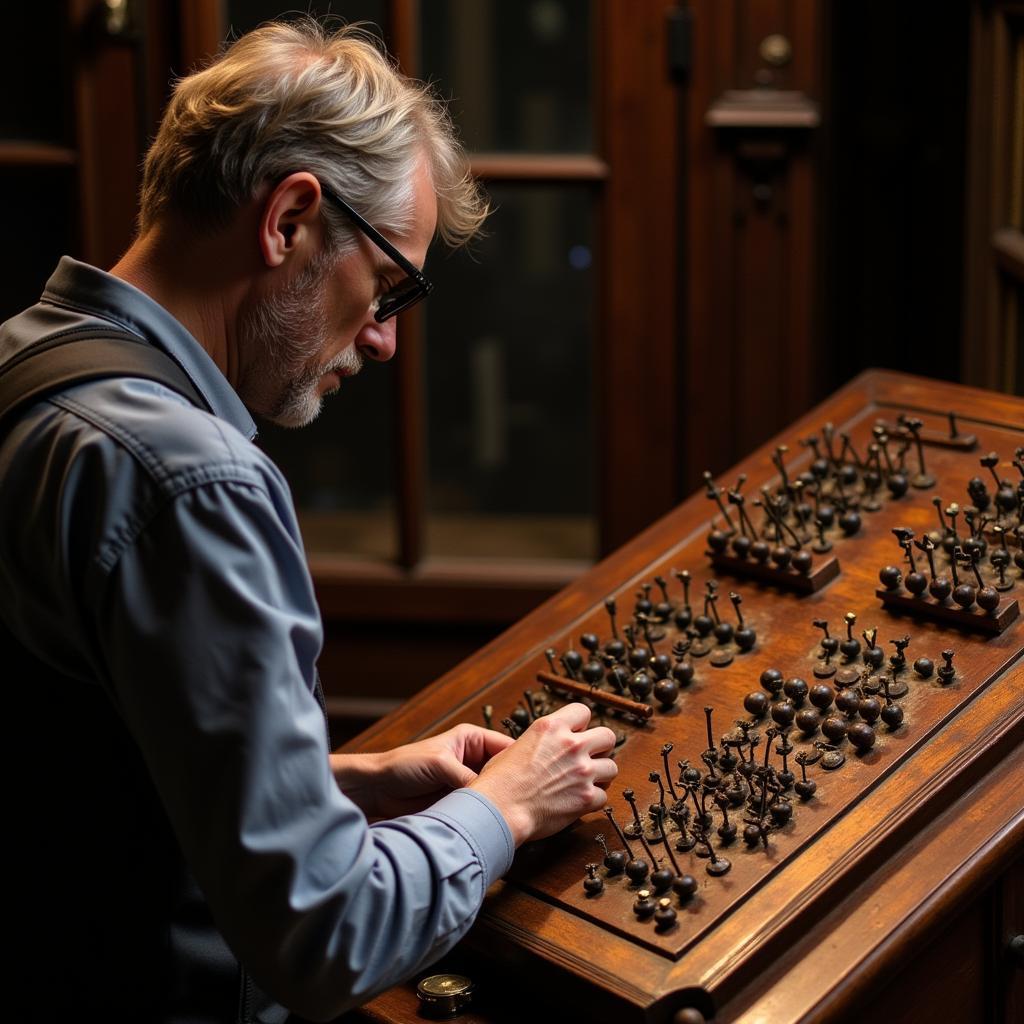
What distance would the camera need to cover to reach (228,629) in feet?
4.42

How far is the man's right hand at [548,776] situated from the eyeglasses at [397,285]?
0.47 metres

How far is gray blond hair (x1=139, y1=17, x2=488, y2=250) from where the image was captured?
160 cm

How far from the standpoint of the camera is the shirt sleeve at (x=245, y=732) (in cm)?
134

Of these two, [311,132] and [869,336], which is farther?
[869,336]

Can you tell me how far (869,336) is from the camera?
11.4 feet

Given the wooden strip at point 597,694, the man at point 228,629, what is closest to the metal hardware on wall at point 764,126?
the man at point 228,629

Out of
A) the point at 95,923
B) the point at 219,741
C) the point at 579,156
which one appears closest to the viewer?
the point at 219,741

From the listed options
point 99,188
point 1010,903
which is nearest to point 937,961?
point 1010,903

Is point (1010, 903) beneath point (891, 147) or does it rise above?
beneath

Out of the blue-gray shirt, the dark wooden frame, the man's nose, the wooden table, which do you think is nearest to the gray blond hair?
the man's nose

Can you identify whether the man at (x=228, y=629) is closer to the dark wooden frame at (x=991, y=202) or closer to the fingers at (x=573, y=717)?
the fingers at (x=573, y=717)

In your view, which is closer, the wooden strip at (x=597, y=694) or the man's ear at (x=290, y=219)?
the man's ear at (x=290, y=219)

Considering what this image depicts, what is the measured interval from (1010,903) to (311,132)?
3.64 feet

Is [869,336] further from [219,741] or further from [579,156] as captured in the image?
[219,741]
